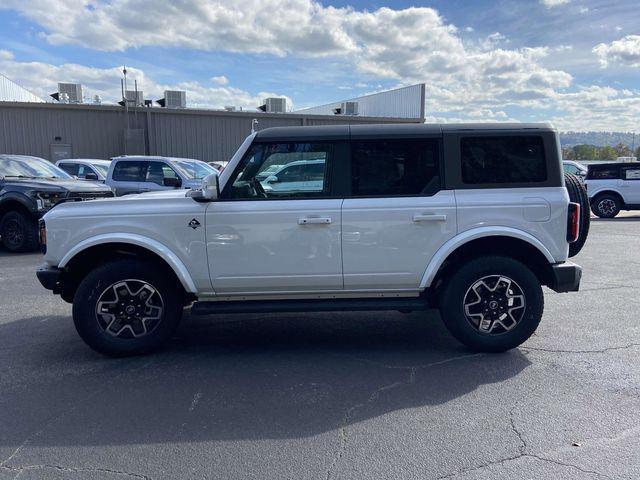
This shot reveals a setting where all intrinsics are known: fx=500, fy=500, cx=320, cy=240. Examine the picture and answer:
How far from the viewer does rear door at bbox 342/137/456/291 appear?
424 cm

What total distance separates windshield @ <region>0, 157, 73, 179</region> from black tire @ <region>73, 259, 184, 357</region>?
7488mm

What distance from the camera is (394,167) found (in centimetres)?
438

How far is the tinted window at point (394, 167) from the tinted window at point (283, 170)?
0.93 ft

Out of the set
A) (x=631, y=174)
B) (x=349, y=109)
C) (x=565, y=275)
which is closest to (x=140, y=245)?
(x=565, y=275)

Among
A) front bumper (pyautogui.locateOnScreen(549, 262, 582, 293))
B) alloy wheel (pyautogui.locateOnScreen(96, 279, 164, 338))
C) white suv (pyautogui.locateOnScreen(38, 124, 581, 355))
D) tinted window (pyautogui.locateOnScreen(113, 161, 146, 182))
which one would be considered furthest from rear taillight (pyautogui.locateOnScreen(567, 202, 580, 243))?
tinted window (pyautogui.locateOnScreen(113, 161, 146, 182))

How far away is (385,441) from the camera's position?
310 centimetres

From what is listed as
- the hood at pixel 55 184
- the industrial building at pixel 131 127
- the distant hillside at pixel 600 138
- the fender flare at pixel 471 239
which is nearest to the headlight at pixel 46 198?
the hood at pixel 55 184

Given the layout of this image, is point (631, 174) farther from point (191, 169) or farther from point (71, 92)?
point (71, 92)

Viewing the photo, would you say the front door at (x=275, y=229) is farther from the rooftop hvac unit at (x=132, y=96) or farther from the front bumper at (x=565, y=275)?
A: the rooftop hvac unit at (x=132, y=96)

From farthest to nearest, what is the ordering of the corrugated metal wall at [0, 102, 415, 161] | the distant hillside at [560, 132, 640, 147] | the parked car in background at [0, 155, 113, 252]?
the distant hillside at [560, 132, 640, 147], the corrugated metal wall at [0, 102, 415, 161], the parked car in background at [0, 155, 113, 252]

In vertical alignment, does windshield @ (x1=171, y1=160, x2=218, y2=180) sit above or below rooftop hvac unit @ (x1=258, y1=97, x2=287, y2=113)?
below

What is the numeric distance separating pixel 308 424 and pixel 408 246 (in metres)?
1.73

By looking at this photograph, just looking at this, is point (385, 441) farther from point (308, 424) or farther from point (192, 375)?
point (192, 375)

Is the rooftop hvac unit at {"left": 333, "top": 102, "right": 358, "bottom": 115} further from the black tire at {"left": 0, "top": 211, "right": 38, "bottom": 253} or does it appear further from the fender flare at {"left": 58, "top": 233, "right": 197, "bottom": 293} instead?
the fender flare at {"left": 58, "top": 233, "right": 197, "bottom": 293}
